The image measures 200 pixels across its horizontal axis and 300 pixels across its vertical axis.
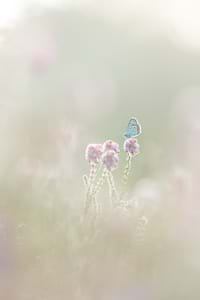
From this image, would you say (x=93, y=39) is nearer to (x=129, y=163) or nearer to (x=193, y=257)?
(x=129, y=163)

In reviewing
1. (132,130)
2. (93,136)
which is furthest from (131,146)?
(93,136)

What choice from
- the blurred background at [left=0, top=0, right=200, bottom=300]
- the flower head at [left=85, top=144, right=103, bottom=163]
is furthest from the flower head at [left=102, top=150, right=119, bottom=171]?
the blurred background at [left=0, top=0, right=200, bottom=300]

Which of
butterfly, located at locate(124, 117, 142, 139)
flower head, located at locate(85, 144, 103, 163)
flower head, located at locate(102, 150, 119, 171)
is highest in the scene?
butterfly, located at locate(124, 117, 142, 139)

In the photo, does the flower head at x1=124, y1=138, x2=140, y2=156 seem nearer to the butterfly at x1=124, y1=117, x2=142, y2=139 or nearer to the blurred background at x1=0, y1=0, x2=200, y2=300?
the butterfly at x1=124, y1=117, x2=142, y2=139

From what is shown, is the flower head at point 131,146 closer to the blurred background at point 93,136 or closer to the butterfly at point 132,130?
the butterfly at point 132,130

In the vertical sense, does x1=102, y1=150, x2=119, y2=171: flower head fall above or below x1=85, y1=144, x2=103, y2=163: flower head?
below

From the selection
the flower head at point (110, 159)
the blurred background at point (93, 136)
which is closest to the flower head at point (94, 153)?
the flower head at point (110, 159)

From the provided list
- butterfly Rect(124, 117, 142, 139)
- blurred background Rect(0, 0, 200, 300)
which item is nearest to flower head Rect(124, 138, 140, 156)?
butterfly Rect(124, 117, 142, 139)

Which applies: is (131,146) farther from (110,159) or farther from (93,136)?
(93,136)

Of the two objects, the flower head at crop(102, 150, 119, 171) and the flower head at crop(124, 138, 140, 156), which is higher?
the flower head at crop(124, 138, 140, 156)
